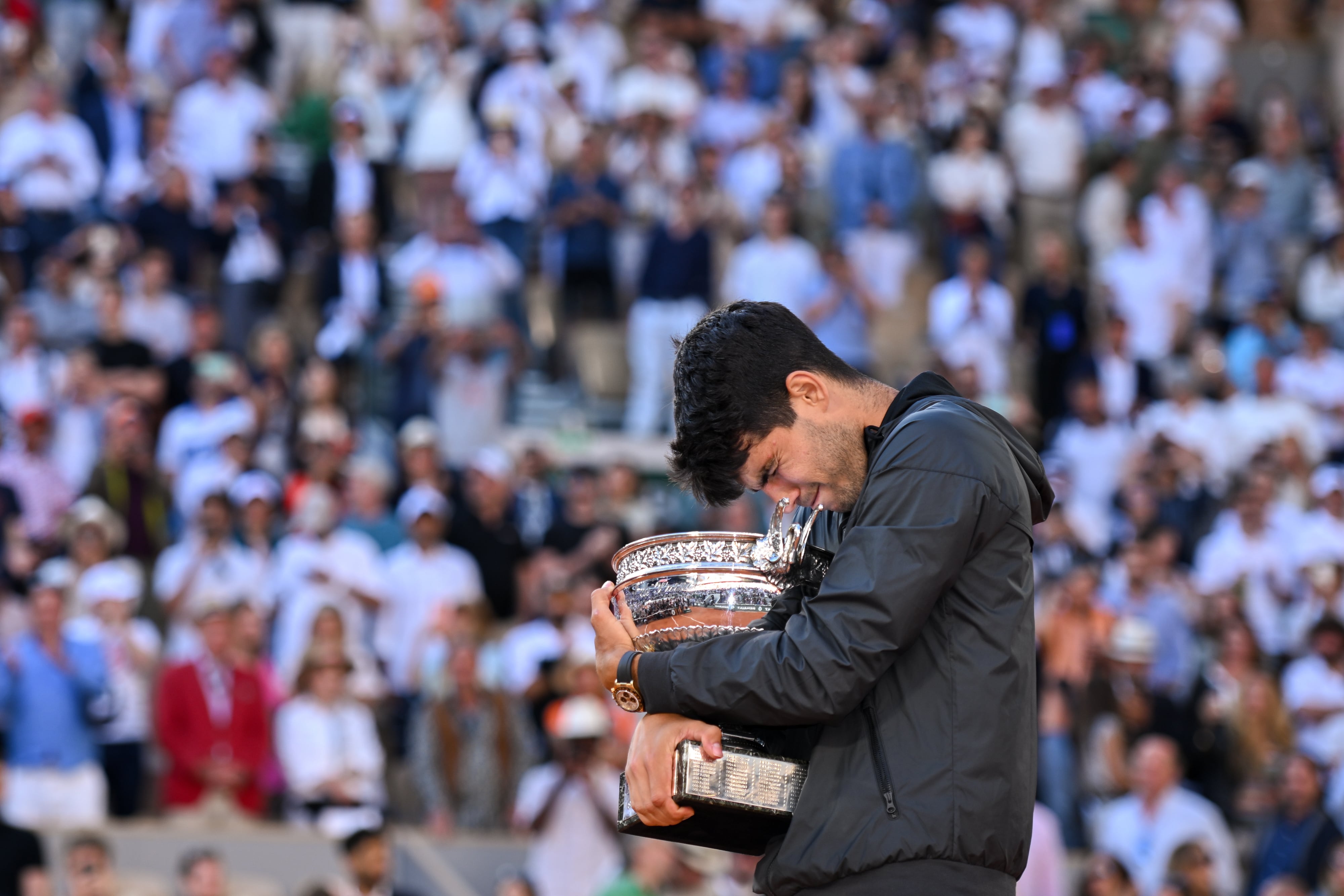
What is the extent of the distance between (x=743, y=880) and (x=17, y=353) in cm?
648

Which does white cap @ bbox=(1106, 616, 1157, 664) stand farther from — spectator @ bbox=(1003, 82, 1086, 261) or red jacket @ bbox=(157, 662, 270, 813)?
spectator @ bbox=(1003, 82, 1086, 261)

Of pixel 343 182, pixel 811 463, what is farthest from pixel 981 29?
pixel 811 463

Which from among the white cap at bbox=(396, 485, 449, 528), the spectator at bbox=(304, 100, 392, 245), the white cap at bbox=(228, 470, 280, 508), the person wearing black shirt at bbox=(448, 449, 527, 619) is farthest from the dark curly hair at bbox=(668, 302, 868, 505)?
the spectator at bbox=(304, 100, 392, 245)

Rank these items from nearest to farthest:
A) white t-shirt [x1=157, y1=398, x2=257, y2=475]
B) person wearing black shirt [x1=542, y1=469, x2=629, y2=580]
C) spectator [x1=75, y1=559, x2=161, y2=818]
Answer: spectator [x1=75, y1=559, x2=161, y2=818]
person wearing black shirt [x1=542, y1=469, x2=629, y2=580]
white t-shirt [x1=157, y1=398, x2=257, y2=475]

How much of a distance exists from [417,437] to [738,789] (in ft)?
31.8

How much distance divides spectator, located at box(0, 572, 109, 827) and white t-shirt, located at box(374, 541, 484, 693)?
1945mm

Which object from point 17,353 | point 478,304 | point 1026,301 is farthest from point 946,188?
point 17,353

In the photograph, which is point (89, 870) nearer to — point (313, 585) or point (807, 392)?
point (313, 585)

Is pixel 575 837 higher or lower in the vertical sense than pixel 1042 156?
lower

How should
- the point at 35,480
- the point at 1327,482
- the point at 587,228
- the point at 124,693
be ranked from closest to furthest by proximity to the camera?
the point at 124,693, the point at 35,480, the point at 1327,482, the point at 587,228

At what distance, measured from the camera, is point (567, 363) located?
16.3 metres

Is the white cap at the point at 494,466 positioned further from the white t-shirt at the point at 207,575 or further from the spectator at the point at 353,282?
the white t-shirt at the point at 207,575

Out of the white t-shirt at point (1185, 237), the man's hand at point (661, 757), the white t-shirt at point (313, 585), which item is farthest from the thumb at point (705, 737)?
the white t-shirt at point (1185, 237)

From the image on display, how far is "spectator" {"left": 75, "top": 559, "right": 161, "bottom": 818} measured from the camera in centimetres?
1043
